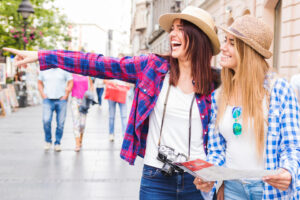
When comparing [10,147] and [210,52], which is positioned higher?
[210,52]

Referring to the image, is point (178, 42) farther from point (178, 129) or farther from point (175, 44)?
point (178, 129)

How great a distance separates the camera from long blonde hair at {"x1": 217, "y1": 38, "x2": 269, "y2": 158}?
7.47 ft

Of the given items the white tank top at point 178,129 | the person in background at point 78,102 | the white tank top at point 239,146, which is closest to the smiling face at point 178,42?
the white tank top at point 178,129

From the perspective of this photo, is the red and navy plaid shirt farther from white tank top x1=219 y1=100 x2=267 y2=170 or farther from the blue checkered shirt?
the blue checkered shirt

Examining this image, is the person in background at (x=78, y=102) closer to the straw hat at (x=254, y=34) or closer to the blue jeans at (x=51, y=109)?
the blue jeans at (x=51, y=109)

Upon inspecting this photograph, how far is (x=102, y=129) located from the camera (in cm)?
1168

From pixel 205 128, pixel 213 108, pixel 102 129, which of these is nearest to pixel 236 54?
pixel 213 108

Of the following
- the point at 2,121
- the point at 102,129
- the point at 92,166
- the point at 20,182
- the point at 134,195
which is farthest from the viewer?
the point at 2,121

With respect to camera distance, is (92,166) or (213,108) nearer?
(213,108)

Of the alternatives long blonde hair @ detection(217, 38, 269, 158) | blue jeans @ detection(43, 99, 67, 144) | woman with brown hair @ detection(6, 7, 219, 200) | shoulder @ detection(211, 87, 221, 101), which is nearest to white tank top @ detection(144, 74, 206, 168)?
woman with brown hair @ detection(6, 7, 219, 200)

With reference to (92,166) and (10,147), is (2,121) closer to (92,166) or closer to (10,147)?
(10,147)

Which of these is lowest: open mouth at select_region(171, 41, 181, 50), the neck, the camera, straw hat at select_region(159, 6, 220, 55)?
the camera

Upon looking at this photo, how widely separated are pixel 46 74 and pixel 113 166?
2.33m

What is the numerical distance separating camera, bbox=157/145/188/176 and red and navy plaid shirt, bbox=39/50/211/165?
8.9 inches
